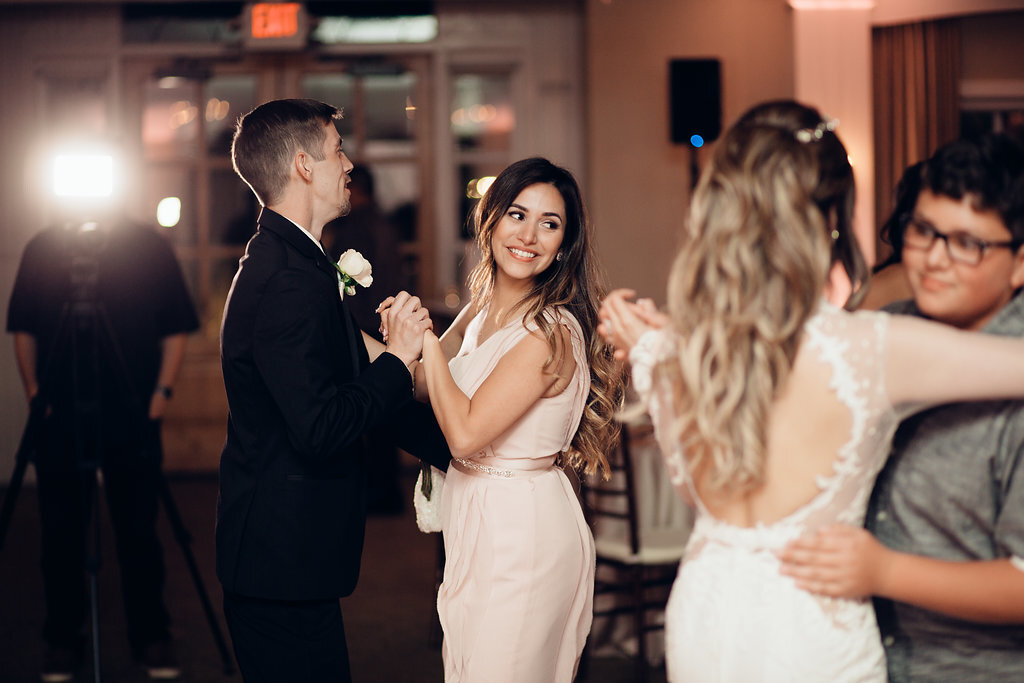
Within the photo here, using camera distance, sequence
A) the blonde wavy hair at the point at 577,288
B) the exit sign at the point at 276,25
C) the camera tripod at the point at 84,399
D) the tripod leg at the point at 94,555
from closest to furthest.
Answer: the blonde wavy hair at the point at 577,288 → the tripod leg at the point at 94,555 → the camera tripod at the point at 84,399 → the exit sign at the point at 276,25

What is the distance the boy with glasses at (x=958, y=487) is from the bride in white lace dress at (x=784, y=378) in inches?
2.0

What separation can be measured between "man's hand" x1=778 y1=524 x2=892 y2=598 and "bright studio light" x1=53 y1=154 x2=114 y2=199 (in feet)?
9.29

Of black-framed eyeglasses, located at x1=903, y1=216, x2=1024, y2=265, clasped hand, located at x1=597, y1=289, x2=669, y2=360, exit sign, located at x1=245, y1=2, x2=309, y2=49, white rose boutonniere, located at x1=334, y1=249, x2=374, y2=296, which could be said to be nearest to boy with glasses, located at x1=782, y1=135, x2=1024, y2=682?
black-framed eyeglasses, located at x1=903, y1=216, x2=1024, y2=265

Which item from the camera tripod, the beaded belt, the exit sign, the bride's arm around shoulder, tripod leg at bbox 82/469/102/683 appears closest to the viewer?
the bride's arm around shoulder

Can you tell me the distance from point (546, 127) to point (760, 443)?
18.7 ft

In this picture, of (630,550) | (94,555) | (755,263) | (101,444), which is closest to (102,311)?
(101,444)

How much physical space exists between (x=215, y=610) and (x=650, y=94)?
427cm

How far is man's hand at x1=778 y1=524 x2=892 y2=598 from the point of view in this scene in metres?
1.27

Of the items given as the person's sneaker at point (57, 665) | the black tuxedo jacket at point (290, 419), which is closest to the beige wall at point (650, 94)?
the person's sneaker at point (57, 665)

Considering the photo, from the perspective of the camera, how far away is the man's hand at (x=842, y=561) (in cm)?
127

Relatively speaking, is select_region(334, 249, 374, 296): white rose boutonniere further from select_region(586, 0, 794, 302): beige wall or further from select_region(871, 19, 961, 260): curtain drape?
select_region(871, 19, 961, 260): curtain drape

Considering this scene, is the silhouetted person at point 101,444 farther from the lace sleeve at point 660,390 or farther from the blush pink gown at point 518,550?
the lace sleeve at point 660,390

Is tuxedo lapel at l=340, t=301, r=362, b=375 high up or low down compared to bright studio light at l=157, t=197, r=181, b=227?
down

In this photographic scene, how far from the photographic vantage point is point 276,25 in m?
6.55
